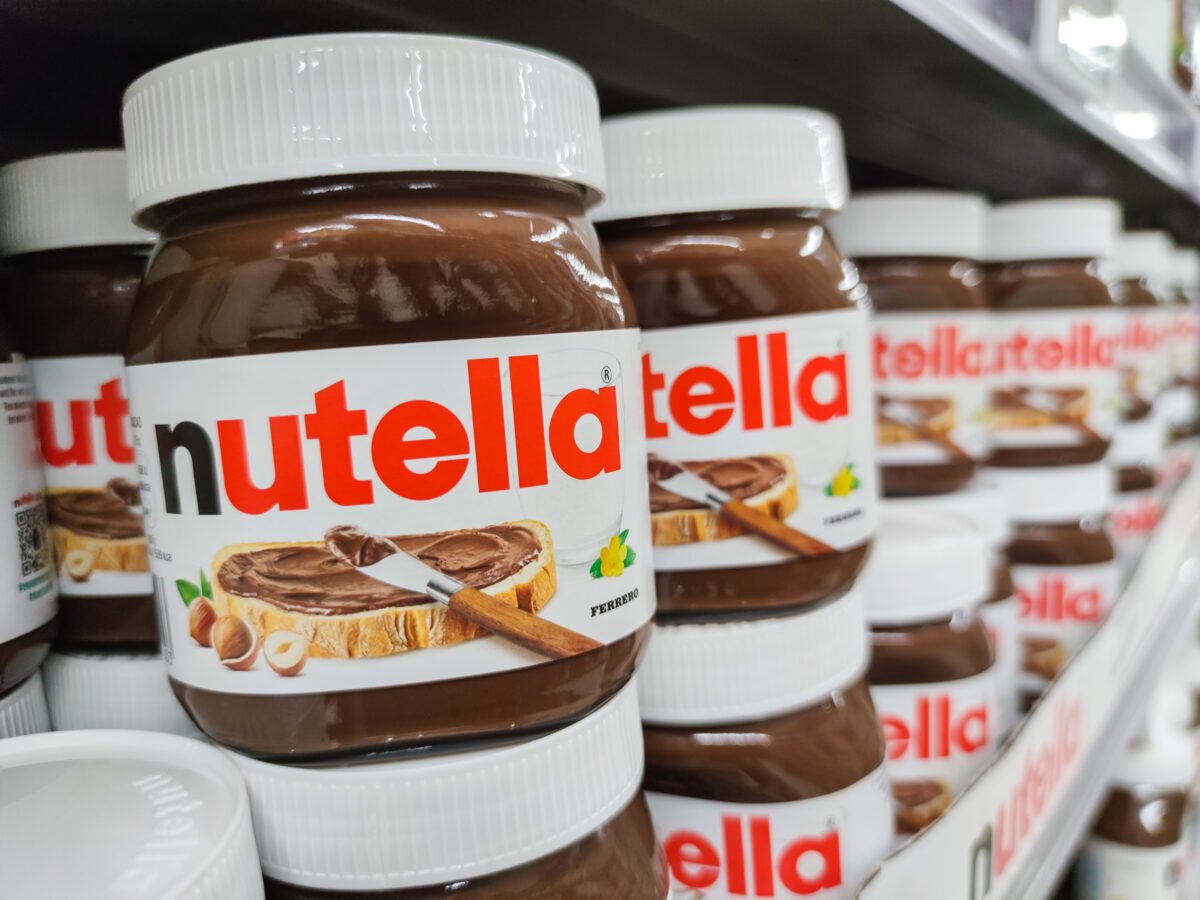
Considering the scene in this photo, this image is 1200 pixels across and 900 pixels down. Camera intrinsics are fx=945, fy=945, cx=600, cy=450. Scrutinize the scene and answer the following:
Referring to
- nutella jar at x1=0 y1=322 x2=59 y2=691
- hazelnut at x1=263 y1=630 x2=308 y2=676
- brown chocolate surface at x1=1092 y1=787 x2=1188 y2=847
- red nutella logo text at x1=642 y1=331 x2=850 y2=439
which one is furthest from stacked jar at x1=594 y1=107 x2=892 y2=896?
brown chocolate surface at x1=1092 y1=787 x2=1188 y2=847

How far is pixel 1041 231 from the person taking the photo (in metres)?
1.14

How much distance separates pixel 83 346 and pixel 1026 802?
77cm

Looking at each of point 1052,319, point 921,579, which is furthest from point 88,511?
point 1052,319

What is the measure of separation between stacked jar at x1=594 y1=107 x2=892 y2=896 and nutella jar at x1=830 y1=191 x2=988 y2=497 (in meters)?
0.28

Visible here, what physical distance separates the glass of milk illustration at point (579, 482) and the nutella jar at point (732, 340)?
0.11 meters

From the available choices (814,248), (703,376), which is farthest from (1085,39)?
(703,376)

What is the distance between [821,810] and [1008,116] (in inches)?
30.7

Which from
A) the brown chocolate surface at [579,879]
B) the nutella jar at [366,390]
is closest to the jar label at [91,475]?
the nutella jar at [366,390]

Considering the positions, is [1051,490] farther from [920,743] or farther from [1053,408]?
[920,743]

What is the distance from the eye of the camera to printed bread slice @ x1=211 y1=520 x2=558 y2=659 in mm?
413

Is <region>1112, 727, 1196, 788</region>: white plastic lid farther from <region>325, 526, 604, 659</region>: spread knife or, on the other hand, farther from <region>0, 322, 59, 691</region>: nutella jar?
Answer: <region>0, 322, 59, 691</region>: nutella jar

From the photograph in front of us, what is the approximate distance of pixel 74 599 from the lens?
55 centimetres

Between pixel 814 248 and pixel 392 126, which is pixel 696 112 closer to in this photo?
pixel 814 248

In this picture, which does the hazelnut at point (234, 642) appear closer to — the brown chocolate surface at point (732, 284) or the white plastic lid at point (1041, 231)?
the brown chocolate surface at point (732, 284)
